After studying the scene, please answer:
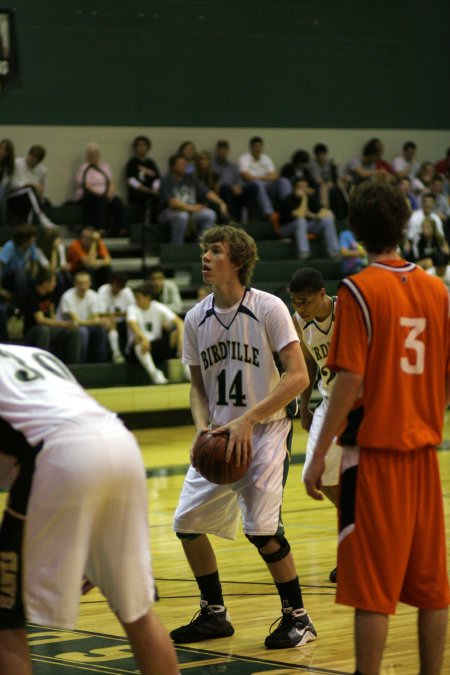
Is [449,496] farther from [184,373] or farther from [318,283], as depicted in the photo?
[184,373]

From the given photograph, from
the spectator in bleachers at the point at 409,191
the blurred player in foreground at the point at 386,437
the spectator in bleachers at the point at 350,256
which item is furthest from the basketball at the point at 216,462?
the spectator in bleachers at the point at 409,191

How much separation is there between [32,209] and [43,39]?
11.0ft

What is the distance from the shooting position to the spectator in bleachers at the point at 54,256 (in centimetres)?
1316

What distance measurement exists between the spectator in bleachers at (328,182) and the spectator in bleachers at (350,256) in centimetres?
81

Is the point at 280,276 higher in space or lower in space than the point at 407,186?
lower

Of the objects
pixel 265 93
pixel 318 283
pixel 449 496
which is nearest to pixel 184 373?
pixel 449 496

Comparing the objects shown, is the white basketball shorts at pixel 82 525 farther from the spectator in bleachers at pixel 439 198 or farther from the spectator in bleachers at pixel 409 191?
the spectator in bleachers at pixel 439 198

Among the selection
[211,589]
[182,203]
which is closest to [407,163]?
[182,203]

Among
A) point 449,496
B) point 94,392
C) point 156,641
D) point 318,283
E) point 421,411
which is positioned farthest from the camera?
point 94,392

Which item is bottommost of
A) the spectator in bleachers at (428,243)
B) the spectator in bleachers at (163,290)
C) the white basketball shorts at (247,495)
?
the white basketball shorts at (247,495)

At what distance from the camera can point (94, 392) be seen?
1307cm

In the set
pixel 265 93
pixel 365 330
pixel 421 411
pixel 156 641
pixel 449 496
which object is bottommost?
pixel 449 496

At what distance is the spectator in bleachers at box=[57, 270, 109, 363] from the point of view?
13.2 m

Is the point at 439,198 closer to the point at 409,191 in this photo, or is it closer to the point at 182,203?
the point at 409,191
